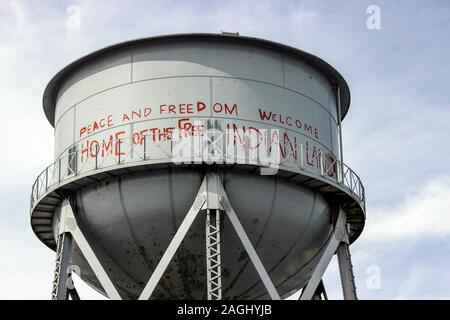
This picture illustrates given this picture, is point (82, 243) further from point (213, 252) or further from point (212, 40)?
point (212, 40)

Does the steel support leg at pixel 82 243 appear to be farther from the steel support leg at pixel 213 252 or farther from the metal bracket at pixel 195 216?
the steel support leg at pixel 213 252

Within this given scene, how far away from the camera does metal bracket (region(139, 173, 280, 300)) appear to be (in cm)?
2019

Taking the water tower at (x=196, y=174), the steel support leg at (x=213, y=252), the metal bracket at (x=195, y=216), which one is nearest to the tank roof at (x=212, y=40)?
the water tower at (x=196, y=174)

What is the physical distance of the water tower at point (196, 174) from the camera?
20.9m

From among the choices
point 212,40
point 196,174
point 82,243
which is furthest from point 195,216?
point 212,40

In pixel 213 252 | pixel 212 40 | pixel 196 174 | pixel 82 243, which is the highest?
pixel 212 40

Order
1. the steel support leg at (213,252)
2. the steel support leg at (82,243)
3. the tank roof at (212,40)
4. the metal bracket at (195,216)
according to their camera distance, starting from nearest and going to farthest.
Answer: the steel support leg at (213,252) → the metal bracket at (195,216) → the steel support leg at (82,243) → the tank roof at (212,40)

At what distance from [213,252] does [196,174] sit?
5.85 feet

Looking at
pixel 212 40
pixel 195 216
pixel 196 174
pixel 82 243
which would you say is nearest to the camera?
pixel 195 216

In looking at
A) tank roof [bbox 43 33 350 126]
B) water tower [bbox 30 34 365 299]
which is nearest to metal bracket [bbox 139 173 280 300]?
water tower [bbox 30 34 365 299]

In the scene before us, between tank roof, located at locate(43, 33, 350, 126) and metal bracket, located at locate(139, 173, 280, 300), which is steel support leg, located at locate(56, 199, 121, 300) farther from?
tank roof, located at locate(43, 33, 350, 126)

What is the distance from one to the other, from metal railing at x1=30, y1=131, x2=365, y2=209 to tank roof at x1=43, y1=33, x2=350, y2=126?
211 centimetres

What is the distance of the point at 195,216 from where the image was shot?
20359 millimetres

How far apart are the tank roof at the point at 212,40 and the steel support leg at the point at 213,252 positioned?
14.1 ft
